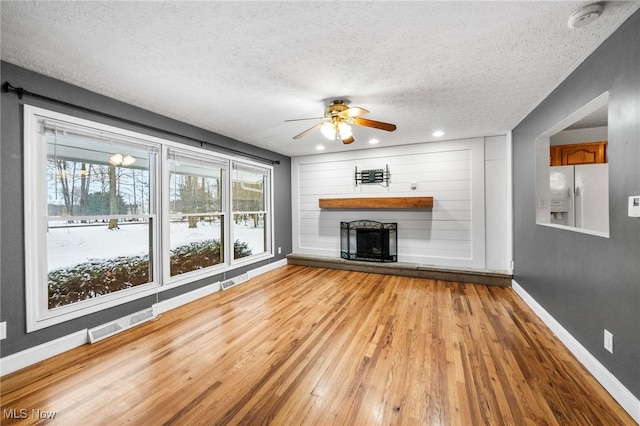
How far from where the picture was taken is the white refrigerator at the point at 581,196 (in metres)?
3.10

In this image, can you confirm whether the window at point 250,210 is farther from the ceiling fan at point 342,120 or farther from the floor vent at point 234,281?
the ceiling fan at point 342,120

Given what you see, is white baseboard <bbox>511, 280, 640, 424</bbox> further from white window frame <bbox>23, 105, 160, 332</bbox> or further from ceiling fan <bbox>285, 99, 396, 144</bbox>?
white window frame <bbox>23, 105, 160, 332</bbox>

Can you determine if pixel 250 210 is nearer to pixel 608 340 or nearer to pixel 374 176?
pixel 374 176

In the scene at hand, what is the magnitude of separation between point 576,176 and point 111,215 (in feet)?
18.8

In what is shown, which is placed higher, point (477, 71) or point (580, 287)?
point (477, 71)

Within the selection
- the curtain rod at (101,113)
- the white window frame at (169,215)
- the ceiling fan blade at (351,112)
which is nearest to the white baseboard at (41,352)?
the white window frame at (169,215)

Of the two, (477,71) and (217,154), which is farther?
(217,154)

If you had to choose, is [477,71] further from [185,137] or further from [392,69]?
[185,137]

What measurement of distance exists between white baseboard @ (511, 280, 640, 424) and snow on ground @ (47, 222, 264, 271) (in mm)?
4324

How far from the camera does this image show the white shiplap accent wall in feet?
14.4

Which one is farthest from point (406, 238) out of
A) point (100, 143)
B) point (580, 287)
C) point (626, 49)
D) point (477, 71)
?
point (100, 143)

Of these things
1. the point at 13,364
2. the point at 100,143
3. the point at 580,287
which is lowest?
the point at 13,364

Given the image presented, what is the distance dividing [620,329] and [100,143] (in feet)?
15.1

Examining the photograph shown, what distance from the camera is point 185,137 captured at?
11.1 ft
